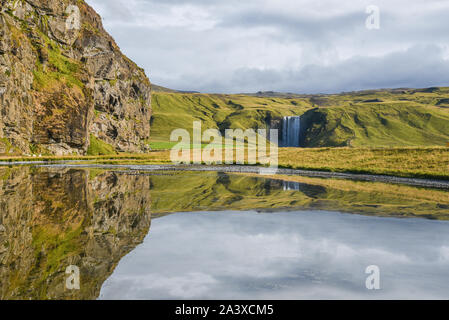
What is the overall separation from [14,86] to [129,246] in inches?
3409

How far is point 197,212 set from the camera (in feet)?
71.2

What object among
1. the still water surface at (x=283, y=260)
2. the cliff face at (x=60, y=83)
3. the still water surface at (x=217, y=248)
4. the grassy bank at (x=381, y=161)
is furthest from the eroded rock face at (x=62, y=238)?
the cliff face at (x=60, y=83)

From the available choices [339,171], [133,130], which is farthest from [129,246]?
→ [133,130]

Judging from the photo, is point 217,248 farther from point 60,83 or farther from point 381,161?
point 60,83

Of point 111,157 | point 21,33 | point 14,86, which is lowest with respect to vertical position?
point 111,157

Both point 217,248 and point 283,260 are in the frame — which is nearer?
point 283,260

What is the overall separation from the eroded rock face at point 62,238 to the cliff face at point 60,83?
213 ft

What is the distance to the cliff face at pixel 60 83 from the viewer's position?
8475cm

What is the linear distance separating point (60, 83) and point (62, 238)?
9837 centimetres

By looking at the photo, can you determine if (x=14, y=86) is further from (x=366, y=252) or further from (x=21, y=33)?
(x=366, y=252)

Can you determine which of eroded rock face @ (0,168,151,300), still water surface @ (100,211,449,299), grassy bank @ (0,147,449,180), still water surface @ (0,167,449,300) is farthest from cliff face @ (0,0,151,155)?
still water surface @ (100,211,449,299)

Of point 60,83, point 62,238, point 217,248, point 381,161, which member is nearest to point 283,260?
point 217,248

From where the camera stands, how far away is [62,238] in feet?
45.7
